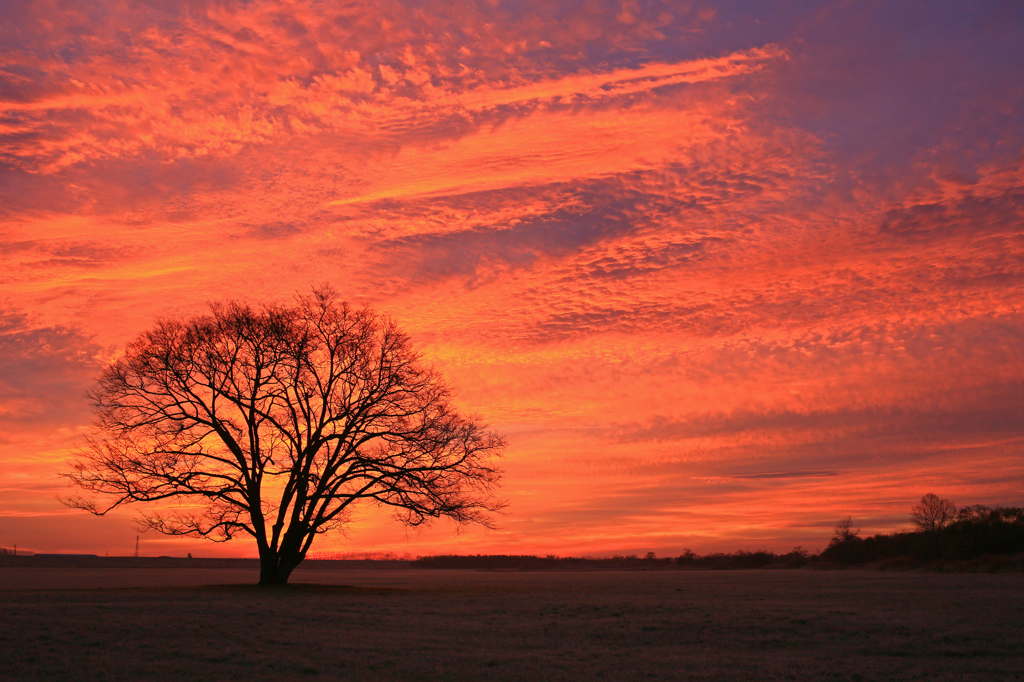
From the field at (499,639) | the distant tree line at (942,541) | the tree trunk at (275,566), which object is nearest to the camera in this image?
the field at (499,639)

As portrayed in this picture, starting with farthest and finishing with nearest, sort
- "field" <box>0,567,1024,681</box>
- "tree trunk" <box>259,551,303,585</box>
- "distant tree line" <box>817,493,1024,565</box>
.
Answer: "distant tree line" <box>817,493,1024,565</box>, "tree trunk" <box>259,551,303,585</box>, "field" <box>0,567,1024,681</box>

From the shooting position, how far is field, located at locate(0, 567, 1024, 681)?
14.8 m

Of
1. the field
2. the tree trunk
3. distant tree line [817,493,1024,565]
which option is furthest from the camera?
distant tree line [817,493,1024,565]

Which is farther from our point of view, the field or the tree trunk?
the tree trunk

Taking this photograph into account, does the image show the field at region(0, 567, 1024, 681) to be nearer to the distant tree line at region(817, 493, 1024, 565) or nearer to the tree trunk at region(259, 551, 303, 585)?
the tree trunk at region(259, 551, 303, 585)

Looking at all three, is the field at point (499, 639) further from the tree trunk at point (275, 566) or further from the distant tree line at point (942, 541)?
the distant tree line at point (942, 541)

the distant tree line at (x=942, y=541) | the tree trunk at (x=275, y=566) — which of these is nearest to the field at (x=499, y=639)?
the tree trunk at (x=275, y=566)

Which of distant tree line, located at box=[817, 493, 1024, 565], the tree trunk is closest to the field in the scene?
the tree trunk

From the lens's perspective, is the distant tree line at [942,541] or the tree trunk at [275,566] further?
the distant tree line at [942,541]

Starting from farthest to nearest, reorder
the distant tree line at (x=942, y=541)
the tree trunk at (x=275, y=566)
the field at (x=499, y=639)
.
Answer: the distant tree line at (x=942, y=541) < the tree trunk at (x=275, y=566) < the field at (x=499, y=639)

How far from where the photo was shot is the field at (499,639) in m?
14.8

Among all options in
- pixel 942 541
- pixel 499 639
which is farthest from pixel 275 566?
pixel 942 541

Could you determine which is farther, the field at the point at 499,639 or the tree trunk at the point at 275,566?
the tree trunk at the point at 275,566

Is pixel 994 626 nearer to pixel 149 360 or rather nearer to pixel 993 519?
pixel 149 360
